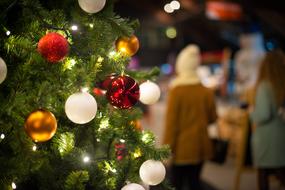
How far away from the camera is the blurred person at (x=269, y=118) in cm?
344

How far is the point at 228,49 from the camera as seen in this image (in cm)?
888

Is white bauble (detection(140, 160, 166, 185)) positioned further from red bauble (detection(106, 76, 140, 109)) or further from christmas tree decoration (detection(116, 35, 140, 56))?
christmas tree decoration (detection(116, 35, 140, 56))

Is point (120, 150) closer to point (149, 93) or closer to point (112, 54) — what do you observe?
point (149, 93)

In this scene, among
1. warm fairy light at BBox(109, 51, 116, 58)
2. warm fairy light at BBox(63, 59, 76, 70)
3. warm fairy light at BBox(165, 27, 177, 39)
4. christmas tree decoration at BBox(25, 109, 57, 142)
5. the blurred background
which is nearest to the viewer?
christmas tree decoration at BBox(25, 109, 57, 142)

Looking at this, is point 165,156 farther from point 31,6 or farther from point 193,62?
point 193,62

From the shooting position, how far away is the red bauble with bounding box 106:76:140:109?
1358 millimetres

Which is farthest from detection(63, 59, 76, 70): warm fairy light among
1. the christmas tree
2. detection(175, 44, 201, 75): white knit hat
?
detection(175, 44, 201, 75): white knit hat

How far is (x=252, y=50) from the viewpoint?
648 centimetres

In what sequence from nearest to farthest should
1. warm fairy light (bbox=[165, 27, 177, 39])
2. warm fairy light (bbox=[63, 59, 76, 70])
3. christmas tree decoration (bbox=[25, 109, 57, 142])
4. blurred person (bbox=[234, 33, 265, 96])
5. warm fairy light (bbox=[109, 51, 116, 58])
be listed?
christmas tree decoration (bbox=[25, 109, 57, 142]) → warm fairy light (bbox=[63, 59, 76, 70]) → warm fairy light (bbox=[109, 51, 116, 58]) → blurred person (bbox=[234, 33, 265, 96]) → warm fairy light (bbox=[165, 27, 177, 39])

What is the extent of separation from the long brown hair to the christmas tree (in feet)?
7.18

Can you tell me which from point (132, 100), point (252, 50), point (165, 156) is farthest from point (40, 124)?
point (252, 50)

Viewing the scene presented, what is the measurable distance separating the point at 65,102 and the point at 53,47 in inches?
9.6

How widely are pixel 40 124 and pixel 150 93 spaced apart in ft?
2.13

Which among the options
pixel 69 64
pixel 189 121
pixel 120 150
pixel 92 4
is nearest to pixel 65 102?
pixel 69 64
